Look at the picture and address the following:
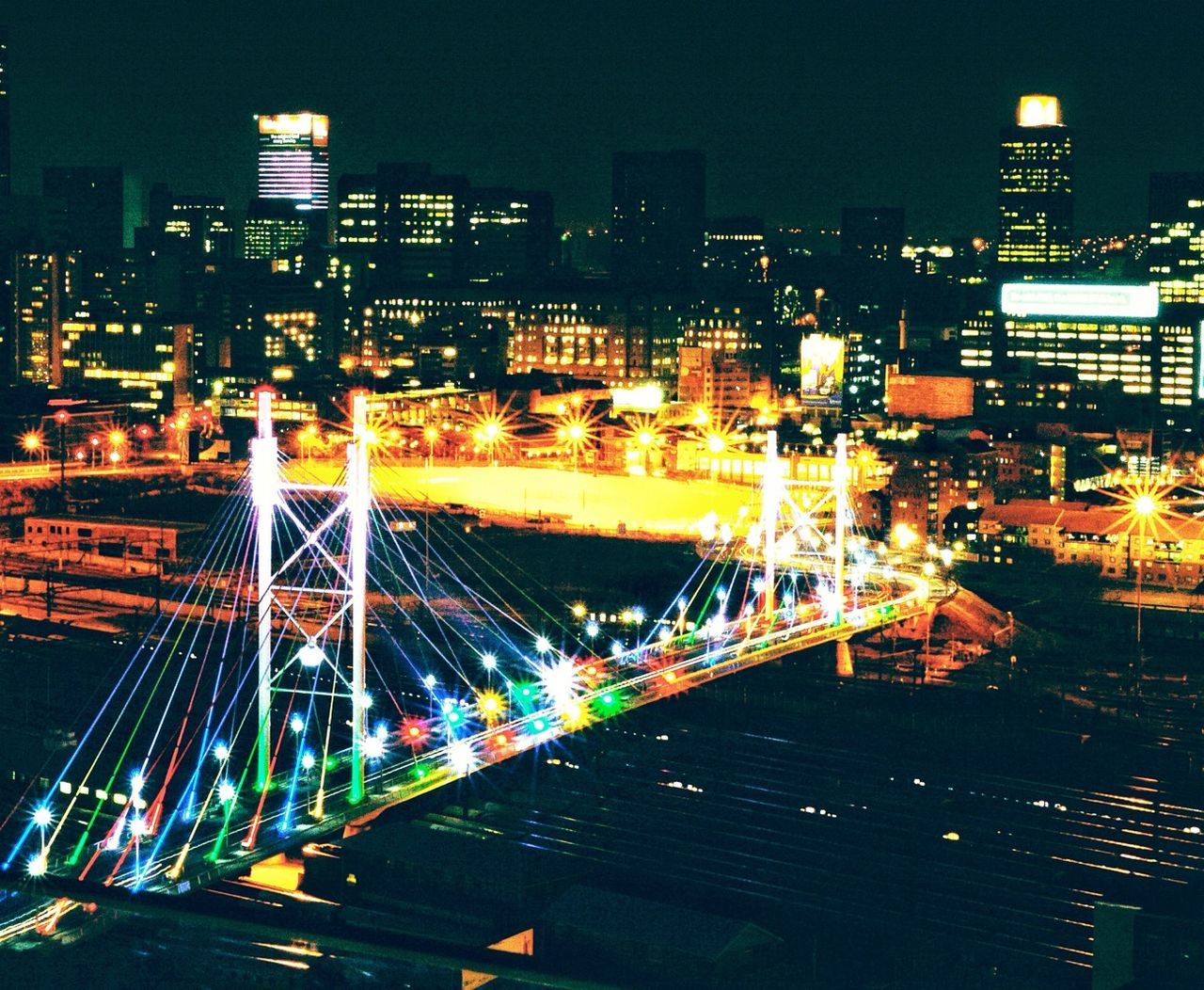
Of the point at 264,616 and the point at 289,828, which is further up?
the point at 264,616

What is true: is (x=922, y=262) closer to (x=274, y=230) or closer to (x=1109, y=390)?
(x=274, y=230)

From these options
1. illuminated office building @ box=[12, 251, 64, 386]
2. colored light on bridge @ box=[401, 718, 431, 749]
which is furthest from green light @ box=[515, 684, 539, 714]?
illuminated office building @ box=[12, 251, 64, 386]

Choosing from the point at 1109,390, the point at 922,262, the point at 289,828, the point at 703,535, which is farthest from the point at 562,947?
the point at 922,262

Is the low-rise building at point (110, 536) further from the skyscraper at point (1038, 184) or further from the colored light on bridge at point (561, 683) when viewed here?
the skyscraper at point (1038, 184)

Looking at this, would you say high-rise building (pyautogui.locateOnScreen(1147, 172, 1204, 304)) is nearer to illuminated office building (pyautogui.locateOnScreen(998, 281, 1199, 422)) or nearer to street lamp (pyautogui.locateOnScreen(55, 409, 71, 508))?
illuminated office building (pyautogui.locateOnScreen(998, 281, 1199, 422))

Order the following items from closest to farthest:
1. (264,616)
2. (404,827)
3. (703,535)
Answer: (264,616)
(404,827)
(703,535)

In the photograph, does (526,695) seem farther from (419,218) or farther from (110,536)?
(419,218)

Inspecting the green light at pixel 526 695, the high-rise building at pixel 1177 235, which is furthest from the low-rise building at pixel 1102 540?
the high-rise building at pixel 1177 235

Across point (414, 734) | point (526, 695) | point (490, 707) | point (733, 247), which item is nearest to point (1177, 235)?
point (733, 247)
